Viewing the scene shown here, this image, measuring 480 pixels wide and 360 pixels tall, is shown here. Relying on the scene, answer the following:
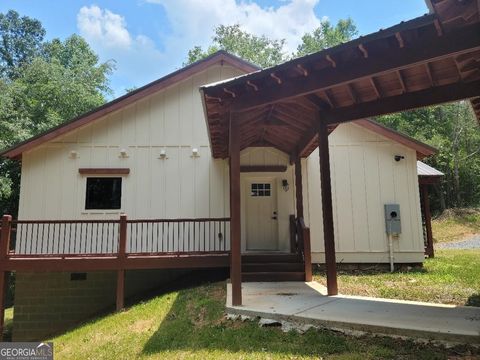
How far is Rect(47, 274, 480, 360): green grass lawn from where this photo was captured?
12.0 ft

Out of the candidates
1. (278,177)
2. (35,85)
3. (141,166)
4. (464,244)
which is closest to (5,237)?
(141,166)

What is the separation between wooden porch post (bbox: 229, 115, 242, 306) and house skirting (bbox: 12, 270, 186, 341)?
5.36 meters

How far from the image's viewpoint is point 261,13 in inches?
1326

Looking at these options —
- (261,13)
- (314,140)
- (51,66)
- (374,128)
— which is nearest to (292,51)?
(261,13)

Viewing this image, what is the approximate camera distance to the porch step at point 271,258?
8.23 metres

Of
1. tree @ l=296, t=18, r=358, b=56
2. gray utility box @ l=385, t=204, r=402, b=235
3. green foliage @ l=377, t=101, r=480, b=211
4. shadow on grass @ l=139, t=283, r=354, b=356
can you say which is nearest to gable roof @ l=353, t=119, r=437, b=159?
gray utility box @ l=385, t=204, r=402, b=235

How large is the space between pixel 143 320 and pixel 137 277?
148 inches

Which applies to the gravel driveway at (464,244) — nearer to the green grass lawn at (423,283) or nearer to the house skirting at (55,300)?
the green grass lawn at (423,283)

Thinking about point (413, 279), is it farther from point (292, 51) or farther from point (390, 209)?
point (292, 51)

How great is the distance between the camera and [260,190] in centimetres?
996

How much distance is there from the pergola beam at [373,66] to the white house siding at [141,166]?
4612 mm

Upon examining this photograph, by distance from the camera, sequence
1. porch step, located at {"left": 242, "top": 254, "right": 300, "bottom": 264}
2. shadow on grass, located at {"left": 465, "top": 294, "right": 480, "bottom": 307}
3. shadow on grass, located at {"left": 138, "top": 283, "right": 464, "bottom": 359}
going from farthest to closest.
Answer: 1. porch step, located at {"left": 242, "top": 254, "right": 300, "bottom": 264}
2. shadow on grass, located at {"left": 465, "top": 294, "right": 480, "bottom": 307}
3. shadow on grass, located at {"left": 138, "top": 283, "right": 464, "bottom": 359}

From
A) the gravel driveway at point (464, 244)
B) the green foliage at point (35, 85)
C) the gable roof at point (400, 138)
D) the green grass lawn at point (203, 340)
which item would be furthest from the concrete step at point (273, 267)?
the gravel driveway at point (464, 244)

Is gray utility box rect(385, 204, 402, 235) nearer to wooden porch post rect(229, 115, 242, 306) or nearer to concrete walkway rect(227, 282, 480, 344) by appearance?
concrete walkway rect(227, 282, 480, 344)
